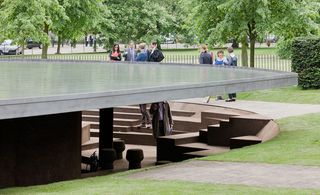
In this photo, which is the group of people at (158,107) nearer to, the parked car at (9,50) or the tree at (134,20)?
the tree at (134,20)

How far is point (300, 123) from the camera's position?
18.8 metres

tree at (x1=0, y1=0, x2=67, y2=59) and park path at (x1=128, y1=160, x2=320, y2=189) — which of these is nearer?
park path at (x1=128, y1=160, x2=320, y2=189)

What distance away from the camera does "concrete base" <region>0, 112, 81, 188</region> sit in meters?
14.7

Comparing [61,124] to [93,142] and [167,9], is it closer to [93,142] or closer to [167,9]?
[93,142]

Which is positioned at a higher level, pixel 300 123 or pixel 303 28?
pixel 303 28

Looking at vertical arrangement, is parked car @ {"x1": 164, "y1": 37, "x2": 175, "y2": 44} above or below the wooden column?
above

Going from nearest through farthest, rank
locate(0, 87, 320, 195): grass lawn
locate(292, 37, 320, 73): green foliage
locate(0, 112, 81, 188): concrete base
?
locate(0, 87, 320, 195): grass lawn → locate(0, 112, 81, 188): concrete base → locate(292, 37, 320, 73): green foliage

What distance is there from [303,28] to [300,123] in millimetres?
13799

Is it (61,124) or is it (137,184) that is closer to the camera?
(137,184)

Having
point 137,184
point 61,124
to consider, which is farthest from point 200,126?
point 137,184

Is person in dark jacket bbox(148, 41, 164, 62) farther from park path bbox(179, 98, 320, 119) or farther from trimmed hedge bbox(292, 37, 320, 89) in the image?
trimmed hedge bbox(292, 37, 320, 89)

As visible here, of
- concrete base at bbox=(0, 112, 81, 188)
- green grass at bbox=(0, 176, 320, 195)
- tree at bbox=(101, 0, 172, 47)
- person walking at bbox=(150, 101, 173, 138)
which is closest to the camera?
green grass at bbox=(0, 176, 320, 195)

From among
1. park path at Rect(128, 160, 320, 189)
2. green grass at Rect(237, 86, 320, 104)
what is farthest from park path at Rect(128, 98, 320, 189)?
green grass at Rect(237, 86, 320, 104)

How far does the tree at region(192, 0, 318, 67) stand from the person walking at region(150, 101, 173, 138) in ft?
34.9
